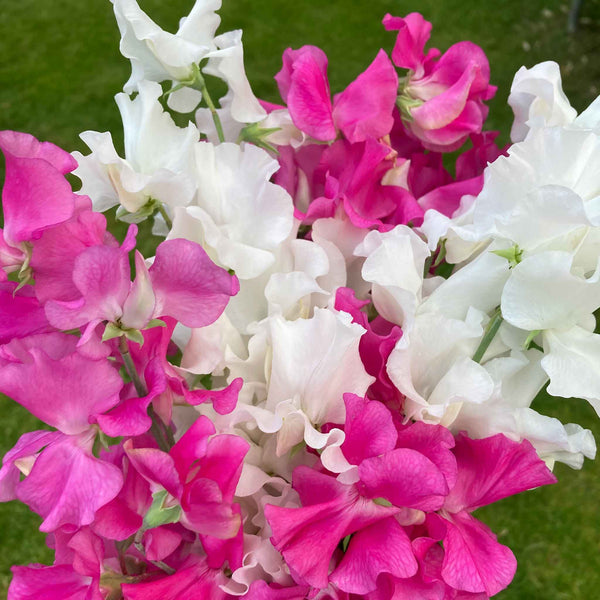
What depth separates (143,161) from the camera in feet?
1.73

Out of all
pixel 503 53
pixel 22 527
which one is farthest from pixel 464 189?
pixel 503 53

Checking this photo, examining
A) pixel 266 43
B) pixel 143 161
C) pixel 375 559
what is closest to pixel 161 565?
pixel 375 559

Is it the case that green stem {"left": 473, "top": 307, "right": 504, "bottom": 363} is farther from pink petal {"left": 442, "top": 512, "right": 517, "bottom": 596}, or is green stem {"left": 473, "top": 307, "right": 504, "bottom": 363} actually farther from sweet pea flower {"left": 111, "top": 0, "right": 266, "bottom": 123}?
sweet pea flower {"left": 111, "top": 0, "right": 266, "bottom": 123}

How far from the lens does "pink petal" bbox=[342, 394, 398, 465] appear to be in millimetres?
432

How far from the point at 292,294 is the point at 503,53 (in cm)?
222

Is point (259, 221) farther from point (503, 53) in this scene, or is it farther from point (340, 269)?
point (503, 53)

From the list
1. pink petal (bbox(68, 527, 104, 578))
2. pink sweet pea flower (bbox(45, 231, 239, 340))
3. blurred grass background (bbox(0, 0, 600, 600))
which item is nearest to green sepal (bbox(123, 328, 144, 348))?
pink sweet pea flower (bbox(45, 231, 239, 340))

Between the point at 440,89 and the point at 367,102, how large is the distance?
72mm

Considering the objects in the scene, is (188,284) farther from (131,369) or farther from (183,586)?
(183,586)

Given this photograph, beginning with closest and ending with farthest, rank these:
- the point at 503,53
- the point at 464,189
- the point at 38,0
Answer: the point at 464,189, the point at 503,53, the point at 38,0

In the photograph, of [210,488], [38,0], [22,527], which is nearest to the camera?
[210,488]

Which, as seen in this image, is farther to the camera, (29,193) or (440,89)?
(440,89)

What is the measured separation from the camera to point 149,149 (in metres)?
0.53

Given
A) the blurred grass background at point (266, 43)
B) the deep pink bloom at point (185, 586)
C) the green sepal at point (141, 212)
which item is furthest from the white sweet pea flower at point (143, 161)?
the blurred grass background at point (266, 43)
